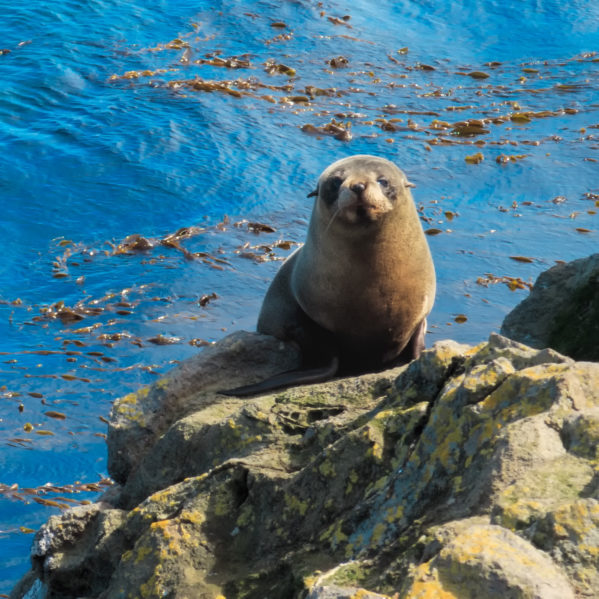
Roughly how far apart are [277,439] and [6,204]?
307 inches

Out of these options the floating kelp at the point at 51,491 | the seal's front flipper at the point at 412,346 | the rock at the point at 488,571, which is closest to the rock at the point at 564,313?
the seal's front flipper at the point at 412,346

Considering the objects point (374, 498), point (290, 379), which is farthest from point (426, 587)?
point (290, 379)

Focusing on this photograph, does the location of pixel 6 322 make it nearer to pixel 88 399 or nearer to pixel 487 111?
pixel 88 399

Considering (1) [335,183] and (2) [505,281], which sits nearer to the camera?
(1) [335,183]

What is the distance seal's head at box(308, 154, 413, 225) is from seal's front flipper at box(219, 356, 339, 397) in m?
0.79

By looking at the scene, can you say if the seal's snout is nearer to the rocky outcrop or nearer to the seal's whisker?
the seal's whisker

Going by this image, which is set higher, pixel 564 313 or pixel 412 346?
pixel 564 313

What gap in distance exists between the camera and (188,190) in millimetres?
10758

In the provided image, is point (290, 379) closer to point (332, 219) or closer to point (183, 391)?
point (183, 391)

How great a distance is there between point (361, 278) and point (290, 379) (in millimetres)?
691

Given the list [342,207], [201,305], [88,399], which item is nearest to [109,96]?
[201,305]

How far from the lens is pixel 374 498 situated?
97.7 inches

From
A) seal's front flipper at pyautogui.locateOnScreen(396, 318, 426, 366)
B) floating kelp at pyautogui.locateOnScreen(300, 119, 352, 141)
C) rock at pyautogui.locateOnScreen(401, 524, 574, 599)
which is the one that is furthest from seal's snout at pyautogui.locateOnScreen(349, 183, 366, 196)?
floating kelp at pyautogui.locateOnScreen(300, 119, 352, 141)

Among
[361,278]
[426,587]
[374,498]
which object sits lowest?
[361,278]
